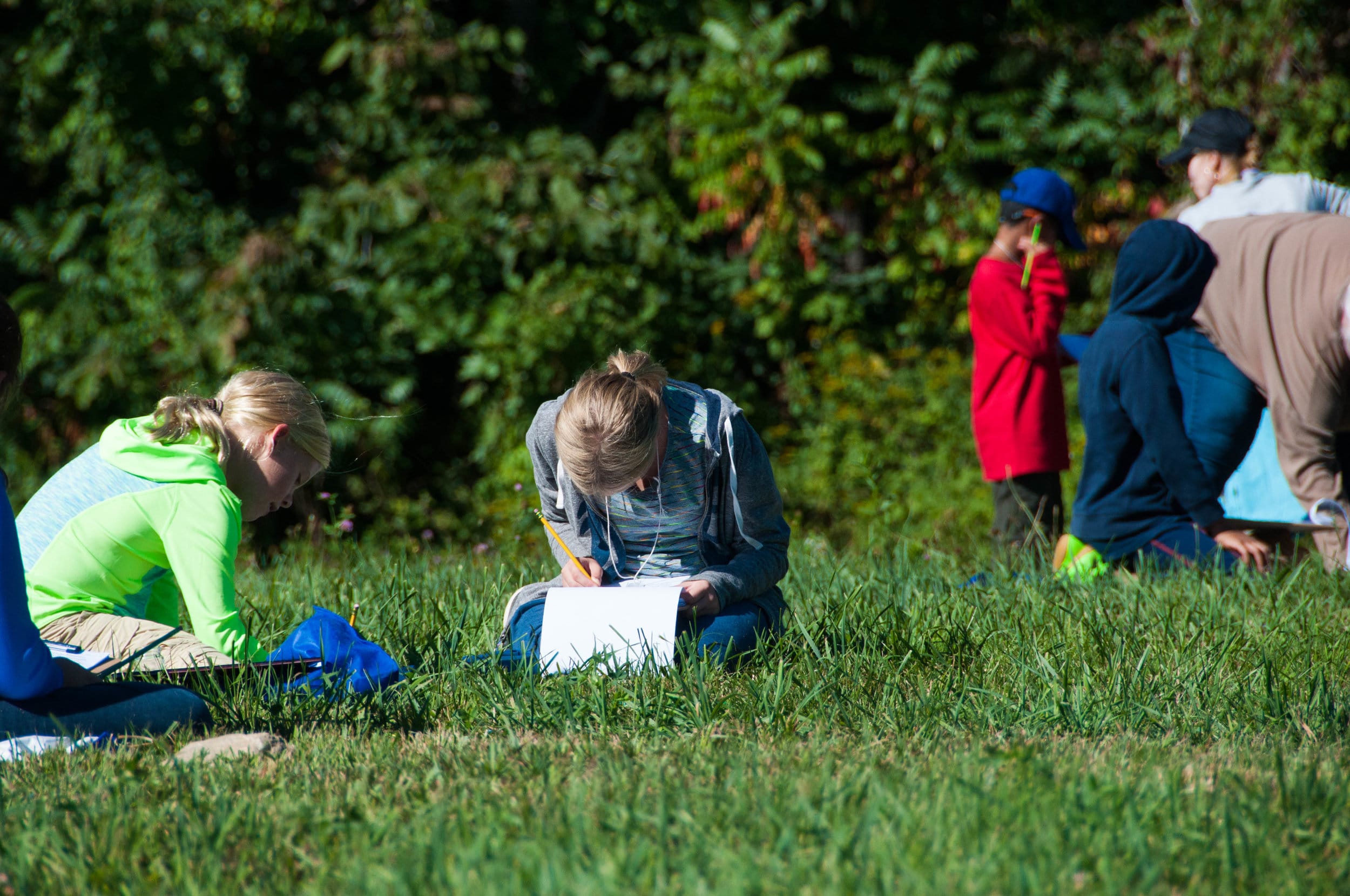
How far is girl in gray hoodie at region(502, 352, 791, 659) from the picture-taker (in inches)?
118

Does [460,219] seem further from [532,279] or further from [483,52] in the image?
[483,52]

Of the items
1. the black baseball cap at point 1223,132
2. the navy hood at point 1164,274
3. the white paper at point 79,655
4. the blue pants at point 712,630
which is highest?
the black baseball cap at point 1223,132

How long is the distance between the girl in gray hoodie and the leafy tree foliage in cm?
389

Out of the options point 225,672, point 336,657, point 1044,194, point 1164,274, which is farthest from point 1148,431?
point 225,672

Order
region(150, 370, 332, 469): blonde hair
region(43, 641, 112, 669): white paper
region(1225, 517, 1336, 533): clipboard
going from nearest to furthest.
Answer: region(43, 641, 112, 669): white paper
region(150, 370, 332, 469): blonde hair
region(1225, 517, 1336, 533): clipboard

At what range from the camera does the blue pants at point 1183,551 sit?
4.04 m

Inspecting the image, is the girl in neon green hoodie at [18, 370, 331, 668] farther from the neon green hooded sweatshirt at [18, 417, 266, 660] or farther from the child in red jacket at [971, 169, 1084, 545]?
the child in red jacket at [971, 169, 1084, 545]

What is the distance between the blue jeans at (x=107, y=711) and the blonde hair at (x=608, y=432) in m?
1.01

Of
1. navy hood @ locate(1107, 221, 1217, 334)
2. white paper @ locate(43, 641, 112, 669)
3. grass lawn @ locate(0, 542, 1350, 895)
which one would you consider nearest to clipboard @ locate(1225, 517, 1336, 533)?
grass lawn @ locate(0, 542, 1350, 895)

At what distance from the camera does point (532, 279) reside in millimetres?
7871

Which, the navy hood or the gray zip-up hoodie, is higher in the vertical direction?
the navy hood

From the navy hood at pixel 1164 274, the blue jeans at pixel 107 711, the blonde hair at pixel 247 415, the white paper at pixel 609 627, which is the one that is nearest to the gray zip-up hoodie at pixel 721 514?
the white paper at pixel 609 627

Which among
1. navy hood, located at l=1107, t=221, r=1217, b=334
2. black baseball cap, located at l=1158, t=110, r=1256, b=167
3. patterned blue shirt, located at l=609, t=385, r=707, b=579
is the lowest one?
patterned blue shirt, located at l=609, t=385, r=707, b=579

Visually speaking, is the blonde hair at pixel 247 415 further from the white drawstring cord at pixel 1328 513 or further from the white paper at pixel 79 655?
the white drawstring cord at pixel 1328 513
